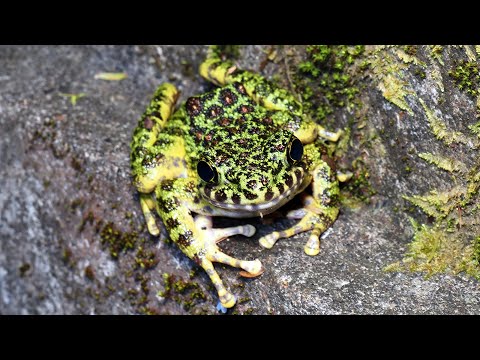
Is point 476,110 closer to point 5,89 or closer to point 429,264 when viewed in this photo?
point 429,264

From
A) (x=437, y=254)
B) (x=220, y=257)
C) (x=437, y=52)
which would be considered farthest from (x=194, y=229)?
(x=437, y=52)

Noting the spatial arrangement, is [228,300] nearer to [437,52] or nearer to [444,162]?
[444,162]

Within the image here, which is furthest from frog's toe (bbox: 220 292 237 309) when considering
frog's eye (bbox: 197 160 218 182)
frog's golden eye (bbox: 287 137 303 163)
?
frog's golden eye (bbox: 287 137 303 163)

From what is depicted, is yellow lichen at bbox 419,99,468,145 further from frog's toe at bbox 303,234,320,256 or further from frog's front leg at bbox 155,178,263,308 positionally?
frog's front leg at bbox 155,178,263,308

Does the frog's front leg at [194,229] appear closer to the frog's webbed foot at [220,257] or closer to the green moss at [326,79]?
the frog's webbed foot at [220,257]

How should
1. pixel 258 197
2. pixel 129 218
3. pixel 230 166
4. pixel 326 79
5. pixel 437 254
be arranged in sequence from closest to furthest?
pixel 258 197 → pixel 230 166 → pixel 437 254 → pixel 326 79 → pixel 129 218

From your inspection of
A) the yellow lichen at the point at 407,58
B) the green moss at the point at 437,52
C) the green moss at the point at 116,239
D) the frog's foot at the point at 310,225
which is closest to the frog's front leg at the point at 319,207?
the frog's foot at the point at 310,225
